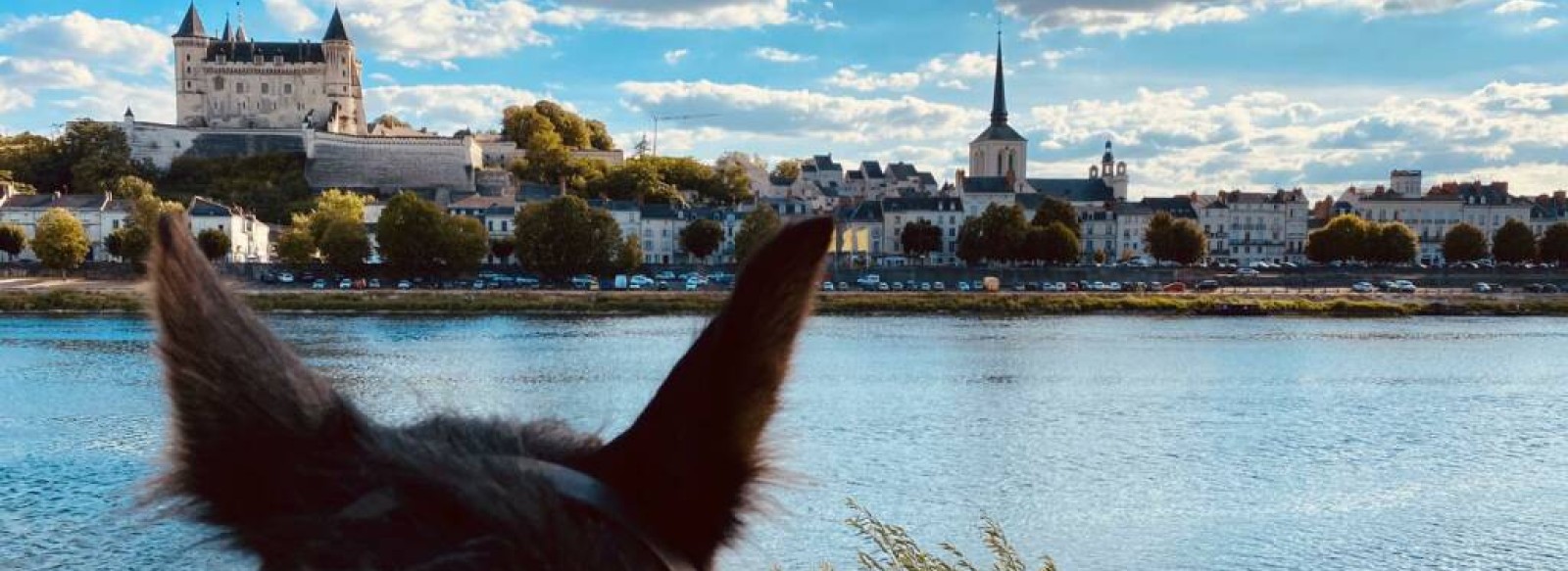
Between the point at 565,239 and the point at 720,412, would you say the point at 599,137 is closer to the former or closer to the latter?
the point at 565,239

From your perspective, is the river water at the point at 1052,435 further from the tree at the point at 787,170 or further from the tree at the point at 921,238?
the tree at the point at 787,170

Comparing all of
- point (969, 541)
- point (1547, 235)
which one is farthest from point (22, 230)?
point (1547, 235)

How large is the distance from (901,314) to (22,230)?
52072 mm

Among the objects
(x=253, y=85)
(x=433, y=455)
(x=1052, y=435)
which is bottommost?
(x=1052, y=435)

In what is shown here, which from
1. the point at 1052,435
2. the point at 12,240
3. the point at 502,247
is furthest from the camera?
the point at 502,247

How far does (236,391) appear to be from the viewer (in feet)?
2.71

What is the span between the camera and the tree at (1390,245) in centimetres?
8706

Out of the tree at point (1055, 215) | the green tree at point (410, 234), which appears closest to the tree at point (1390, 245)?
the tree at point (1055, 215)

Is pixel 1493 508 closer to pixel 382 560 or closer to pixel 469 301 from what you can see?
pixel 382 560

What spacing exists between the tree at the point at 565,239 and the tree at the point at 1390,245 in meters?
51.7

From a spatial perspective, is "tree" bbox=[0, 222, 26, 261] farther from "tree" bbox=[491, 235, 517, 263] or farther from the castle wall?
"tree" bbox=[491, 235, 517, 263]

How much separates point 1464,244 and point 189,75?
323ft

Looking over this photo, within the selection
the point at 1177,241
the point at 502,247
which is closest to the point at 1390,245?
the point at 1177,241

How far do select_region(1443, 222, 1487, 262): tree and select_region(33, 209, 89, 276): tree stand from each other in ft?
287
